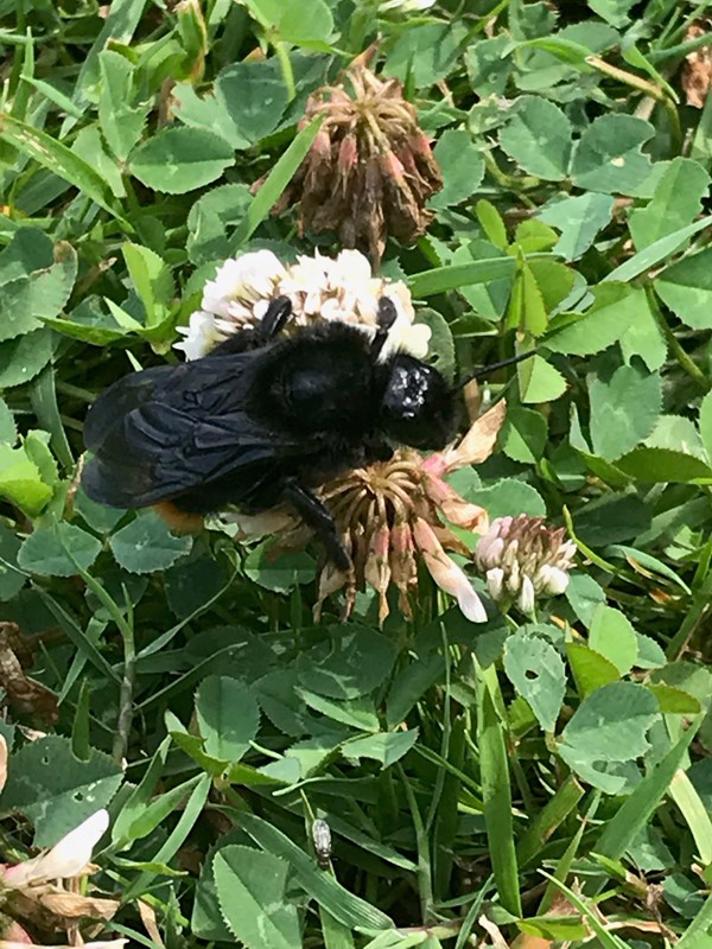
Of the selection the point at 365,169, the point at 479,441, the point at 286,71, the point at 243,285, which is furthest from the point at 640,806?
the point at 286,71

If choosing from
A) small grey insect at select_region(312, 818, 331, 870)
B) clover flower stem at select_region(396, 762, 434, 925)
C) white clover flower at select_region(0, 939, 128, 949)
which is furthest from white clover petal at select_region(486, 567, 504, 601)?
white clover flower at select_region(0, 939, 128, 949)

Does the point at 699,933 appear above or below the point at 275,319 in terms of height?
below

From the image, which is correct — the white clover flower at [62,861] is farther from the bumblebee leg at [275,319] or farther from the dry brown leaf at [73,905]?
the bumblebee leg at [275,319]

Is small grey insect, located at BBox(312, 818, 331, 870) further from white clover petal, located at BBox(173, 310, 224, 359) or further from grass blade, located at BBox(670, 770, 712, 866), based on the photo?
white clover petal, located at BBox(173, 310, 224, 359)

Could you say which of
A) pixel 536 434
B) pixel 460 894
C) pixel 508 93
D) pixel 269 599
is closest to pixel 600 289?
pixel 536 434

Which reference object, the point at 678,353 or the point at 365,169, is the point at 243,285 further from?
the point at 678,353
